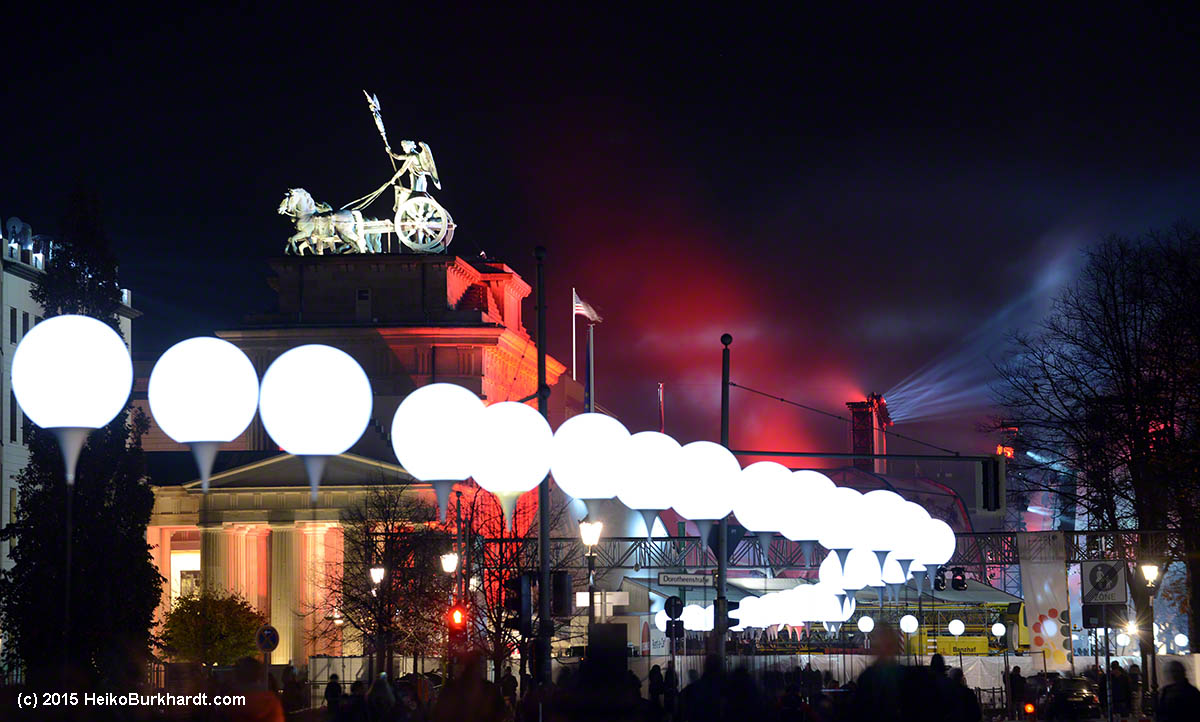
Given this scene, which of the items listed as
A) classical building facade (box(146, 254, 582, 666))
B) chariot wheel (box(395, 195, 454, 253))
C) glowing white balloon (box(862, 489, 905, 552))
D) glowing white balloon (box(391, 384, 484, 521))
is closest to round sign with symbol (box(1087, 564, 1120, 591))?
glowing white balloon (box(862, 489, 905, 552))

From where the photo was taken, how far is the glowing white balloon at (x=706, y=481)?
58.0 ft

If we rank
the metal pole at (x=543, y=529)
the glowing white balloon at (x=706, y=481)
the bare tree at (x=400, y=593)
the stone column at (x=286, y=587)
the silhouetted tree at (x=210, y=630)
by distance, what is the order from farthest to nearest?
the stone column at (x=286, y=587)
the silhouetted tree at (x=210, y=630)
the bare tree at (x=400, y=593)
the metal pole at (x=543, y=529)
the glowing white balloon at (x=706, y=481)

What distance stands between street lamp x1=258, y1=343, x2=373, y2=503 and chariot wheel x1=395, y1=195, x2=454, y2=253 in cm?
8613

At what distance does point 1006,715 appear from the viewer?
37.9 metres

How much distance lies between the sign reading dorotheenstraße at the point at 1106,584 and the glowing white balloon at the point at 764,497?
776 centimetres

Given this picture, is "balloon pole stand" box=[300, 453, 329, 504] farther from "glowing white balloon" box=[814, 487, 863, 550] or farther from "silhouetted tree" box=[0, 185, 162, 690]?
"silhouetted tree" box=[0, 185, 162, 690]

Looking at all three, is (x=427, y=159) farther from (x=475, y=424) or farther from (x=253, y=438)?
(x=475, y=424)

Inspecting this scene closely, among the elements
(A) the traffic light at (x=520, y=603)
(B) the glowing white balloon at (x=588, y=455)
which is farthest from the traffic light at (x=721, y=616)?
(B) the glowing white balloon at (x=588, y=455)

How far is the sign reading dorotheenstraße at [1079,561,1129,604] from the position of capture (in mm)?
25516

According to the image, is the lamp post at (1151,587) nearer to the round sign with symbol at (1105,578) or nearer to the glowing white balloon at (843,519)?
the round sign with symbol at (1105,578)

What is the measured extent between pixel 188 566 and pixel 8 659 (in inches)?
1675

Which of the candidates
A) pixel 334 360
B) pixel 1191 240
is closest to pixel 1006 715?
pixel 1191 240

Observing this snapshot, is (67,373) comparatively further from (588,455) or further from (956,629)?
(956,629)

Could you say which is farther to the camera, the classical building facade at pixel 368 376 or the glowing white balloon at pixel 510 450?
the classical building facade at pixel 368 376
